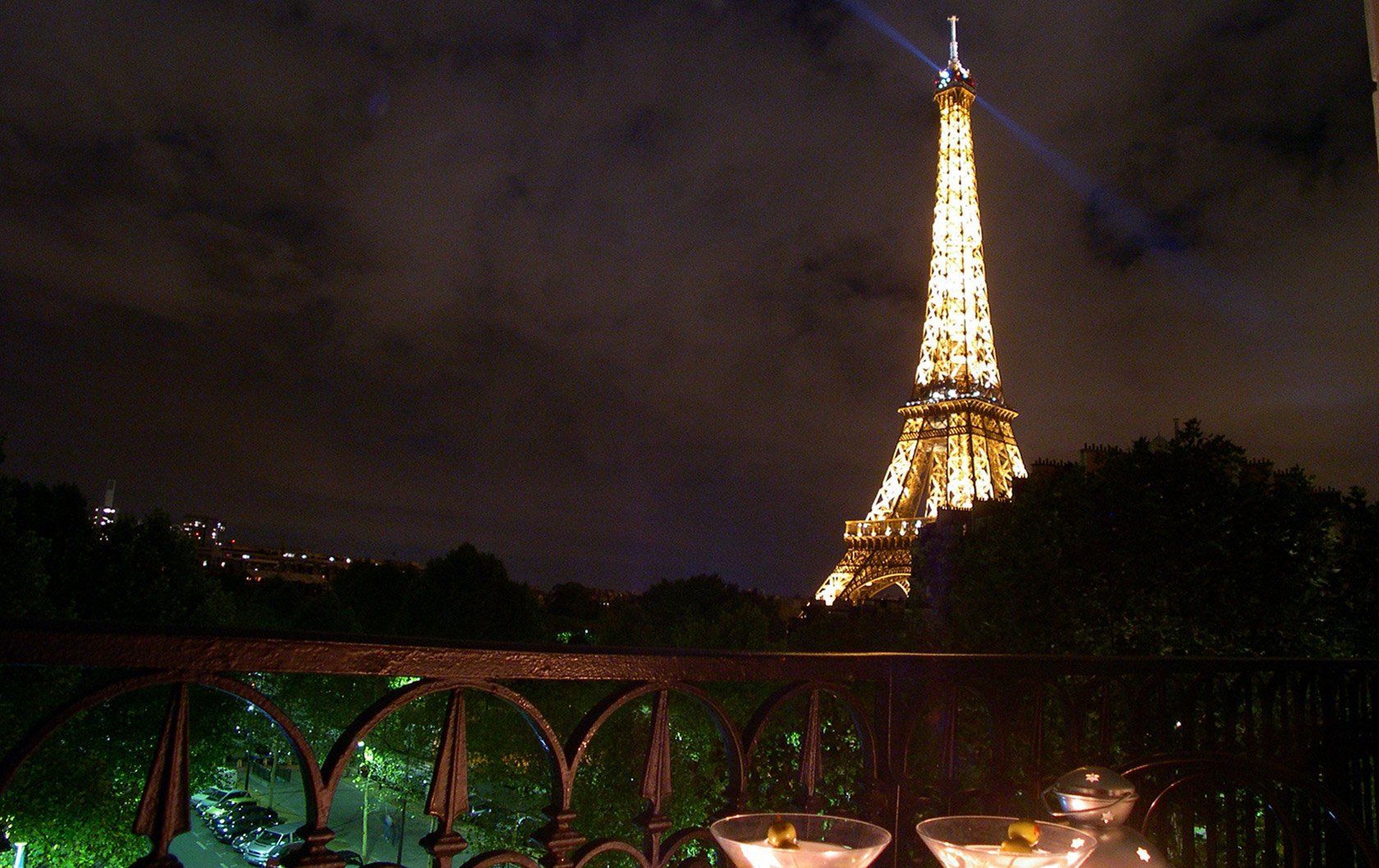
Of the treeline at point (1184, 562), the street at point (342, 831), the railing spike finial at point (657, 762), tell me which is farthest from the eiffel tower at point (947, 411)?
the railing spike finial at point (657, 762)

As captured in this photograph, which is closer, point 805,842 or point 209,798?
point 805,842

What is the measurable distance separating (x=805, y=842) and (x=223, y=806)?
34670 mm

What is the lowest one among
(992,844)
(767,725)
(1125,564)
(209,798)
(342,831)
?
(209,798)

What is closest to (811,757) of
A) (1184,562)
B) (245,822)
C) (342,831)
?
(1184,562)

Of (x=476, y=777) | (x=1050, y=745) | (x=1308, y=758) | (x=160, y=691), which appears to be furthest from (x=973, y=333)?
(x=1308, y=758)

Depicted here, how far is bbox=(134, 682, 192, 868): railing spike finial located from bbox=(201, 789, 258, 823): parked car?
32850 mm

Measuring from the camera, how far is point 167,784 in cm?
173

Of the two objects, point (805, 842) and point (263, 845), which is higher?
point (805, 842)

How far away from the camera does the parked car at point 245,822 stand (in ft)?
88.4

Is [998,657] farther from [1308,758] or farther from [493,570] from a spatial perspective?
[493,570]

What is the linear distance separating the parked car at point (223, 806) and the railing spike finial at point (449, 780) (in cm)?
3270

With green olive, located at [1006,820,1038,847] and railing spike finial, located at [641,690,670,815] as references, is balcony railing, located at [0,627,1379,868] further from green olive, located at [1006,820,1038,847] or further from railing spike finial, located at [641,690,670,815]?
green olive, located at [1006,820,1038,847]

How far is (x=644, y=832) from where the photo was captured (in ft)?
8.00

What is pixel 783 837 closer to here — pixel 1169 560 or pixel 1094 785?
pixel 1094 785
